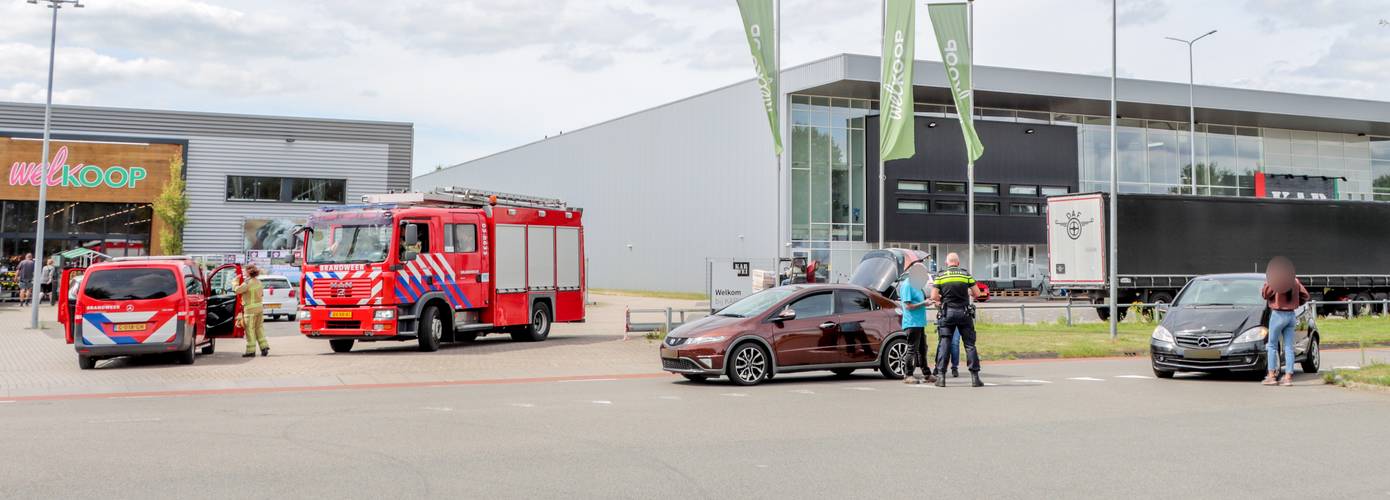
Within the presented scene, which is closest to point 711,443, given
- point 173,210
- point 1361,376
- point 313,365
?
point 1361,376

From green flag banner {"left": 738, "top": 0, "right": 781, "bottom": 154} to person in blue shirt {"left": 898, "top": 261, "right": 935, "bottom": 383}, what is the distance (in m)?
10.1

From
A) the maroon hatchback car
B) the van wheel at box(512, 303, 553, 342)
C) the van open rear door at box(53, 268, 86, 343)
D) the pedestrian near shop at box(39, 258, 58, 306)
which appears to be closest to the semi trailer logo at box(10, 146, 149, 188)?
the pedestrian near shop at box(39, 258, 58, 306)

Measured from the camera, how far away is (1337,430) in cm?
997

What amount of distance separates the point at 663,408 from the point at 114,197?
42.3m

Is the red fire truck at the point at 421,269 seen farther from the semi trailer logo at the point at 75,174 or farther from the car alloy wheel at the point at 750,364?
the semi trailer logo at the point at 75,174

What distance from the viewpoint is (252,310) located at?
18938 millimetres

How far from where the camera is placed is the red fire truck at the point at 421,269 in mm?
19562

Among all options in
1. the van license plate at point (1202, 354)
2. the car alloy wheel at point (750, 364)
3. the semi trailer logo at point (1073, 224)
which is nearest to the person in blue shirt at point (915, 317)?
the car alloy wheel at point (750, 364)

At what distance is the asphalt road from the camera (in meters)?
7.20

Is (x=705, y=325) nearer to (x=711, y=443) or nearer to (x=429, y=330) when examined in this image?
(x=711, y=443)

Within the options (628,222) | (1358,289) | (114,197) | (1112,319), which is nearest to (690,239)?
(628,222)

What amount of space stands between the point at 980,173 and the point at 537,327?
33072 mm

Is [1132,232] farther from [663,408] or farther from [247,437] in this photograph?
[247,437]

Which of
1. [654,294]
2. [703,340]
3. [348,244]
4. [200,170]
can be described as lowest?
[703,340]
